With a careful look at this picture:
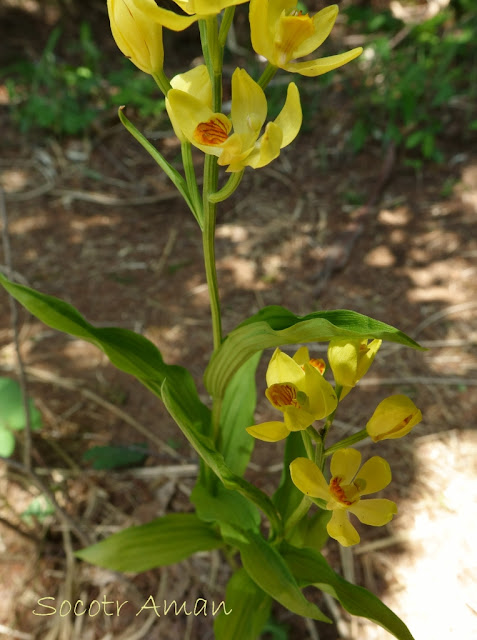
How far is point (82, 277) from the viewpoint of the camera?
235cm

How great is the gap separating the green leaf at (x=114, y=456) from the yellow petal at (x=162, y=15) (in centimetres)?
122

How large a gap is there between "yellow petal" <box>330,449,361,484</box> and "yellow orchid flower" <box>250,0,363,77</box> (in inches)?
20.3

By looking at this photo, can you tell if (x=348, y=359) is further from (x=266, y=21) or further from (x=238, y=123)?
(x=266, y=21)

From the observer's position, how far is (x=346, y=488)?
0.78 m

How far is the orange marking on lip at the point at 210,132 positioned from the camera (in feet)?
2.29

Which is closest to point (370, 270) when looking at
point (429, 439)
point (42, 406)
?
point (429, 439)

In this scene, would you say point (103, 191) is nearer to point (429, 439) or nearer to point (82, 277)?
point (82, 277)

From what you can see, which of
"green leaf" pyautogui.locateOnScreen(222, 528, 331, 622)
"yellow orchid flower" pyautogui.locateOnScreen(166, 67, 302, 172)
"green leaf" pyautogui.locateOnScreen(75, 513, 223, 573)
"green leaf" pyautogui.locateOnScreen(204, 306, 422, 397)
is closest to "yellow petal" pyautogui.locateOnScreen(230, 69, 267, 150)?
"yellow orchid flower" pyautogui.locateOnScreen(166, 67, 302, 172)

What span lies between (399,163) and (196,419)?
7.10 feet

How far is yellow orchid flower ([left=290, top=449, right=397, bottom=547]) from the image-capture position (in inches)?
29.8

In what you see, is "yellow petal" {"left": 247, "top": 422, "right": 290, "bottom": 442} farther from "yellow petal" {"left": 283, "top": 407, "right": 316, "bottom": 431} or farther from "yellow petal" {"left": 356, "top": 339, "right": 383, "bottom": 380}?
"yellow petal" {"left": 356, "top": 339, "right": 383, "bottom": 380}

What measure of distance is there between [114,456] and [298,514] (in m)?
0.80

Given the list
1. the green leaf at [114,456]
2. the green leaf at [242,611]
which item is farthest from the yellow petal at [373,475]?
the green leaf at [114,456]

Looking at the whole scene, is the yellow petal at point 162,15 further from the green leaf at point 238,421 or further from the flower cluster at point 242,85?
the green leaf at point 238,421
